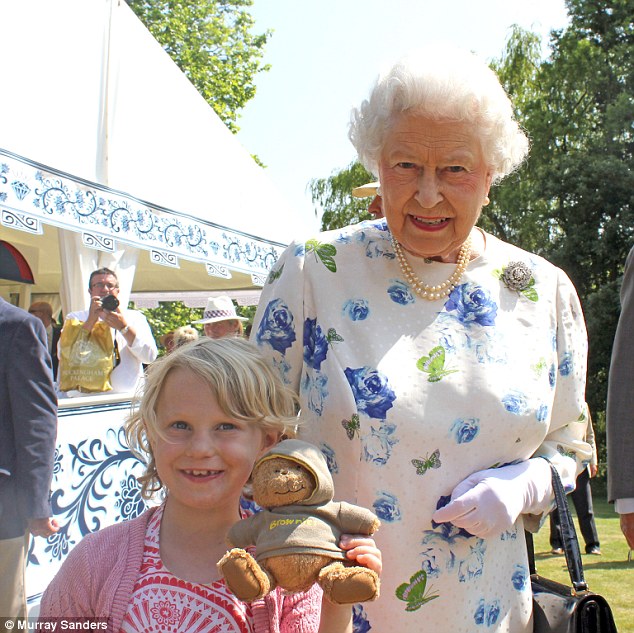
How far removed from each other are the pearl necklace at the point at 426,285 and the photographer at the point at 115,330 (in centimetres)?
375

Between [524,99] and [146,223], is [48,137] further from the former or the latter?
[524,99]

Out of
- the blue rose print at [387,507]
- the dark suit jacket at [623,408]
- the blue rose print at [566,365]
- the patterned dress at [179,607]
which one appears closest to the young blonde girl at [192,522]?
the patterned dress at [179,607]

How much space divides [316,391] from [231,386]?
0.70ft

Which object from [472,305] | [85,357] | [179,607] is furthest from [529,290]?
[85,357]

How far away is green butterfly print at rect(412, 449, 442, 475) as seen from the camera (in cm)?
178

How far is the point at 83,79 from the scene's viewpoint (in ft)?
19.6

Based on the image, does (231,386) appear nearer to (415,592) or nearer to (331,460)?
(331,460)

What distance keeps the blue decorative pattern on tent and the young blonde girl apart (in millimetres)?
3156

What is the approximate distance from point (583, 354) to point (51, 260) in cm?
938

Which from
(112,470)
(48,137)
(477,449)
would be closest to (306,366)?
(477,449)

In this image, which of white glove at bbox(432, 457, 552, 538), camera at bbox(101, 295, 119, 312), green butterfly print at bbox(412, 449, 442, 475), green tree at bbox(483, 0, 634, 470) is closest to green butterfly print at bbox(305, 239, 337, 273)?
green butterfly print at bbox(412, 449, 442, 475)

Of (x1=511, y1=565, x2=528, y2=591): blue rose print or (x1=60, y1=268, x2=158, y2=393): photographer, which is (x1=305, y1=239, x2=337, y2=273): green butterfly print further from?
(x1=60, y1=268, x2=158, y2=393): photographer

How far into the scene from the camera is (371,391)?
5.87 ft

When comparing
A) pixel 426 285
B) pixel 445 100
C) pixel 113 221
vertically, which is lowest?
pixel 426 285
